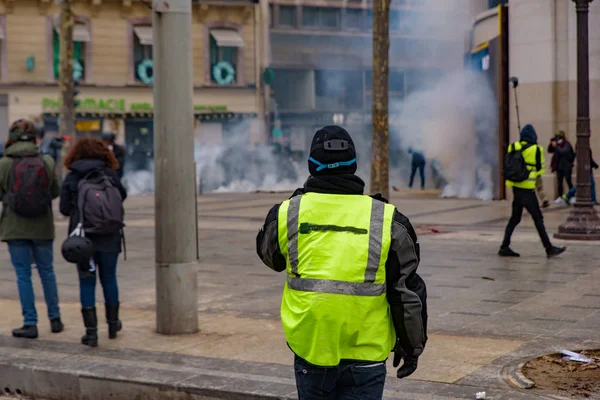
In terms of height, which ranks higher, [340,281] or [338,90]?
[338,90]

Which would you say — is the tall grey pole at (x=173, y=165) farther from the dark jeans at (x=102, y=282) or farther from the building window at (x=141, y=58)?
the building window at (x=141, y=58)

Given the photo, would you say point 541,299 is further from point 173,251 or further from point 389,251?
point 389,251

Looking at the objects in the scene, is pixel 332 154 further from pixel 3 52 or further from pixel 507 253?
pixel 3 52

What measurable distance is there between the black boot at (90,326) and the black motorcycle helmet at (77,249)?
1.30 feet

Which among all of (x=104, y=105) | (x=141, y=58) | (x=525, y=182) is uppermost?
(x=141, y=58)

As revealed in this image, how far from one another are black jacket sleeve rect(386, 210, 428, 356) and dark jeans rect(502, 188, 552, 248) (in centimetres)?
823

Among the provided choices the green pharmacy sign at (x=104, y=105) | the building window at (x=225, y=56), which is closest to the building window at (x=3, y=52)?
the green pharmacy sign at (x=104, y=105)

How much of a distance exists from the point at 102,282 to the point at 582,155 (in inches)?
342

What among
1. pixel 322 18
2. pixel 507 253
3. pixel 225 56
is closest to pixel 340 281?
pixel 507 253

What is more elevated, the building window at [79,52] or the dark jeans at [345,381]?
the building window at [79,52]

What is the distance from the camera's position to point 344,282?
12.0 feet

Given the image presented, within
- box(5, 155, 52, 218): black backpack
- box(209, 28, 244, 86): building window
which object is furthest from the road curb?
box(209, 28, 244, 86): building window

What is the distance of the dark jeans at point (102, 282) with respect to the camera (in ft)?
24.1

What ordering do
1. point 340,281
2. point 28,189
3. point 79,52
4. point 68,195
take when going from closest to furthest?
point 340,281
point 68,195
point 28,189
point 79,52
